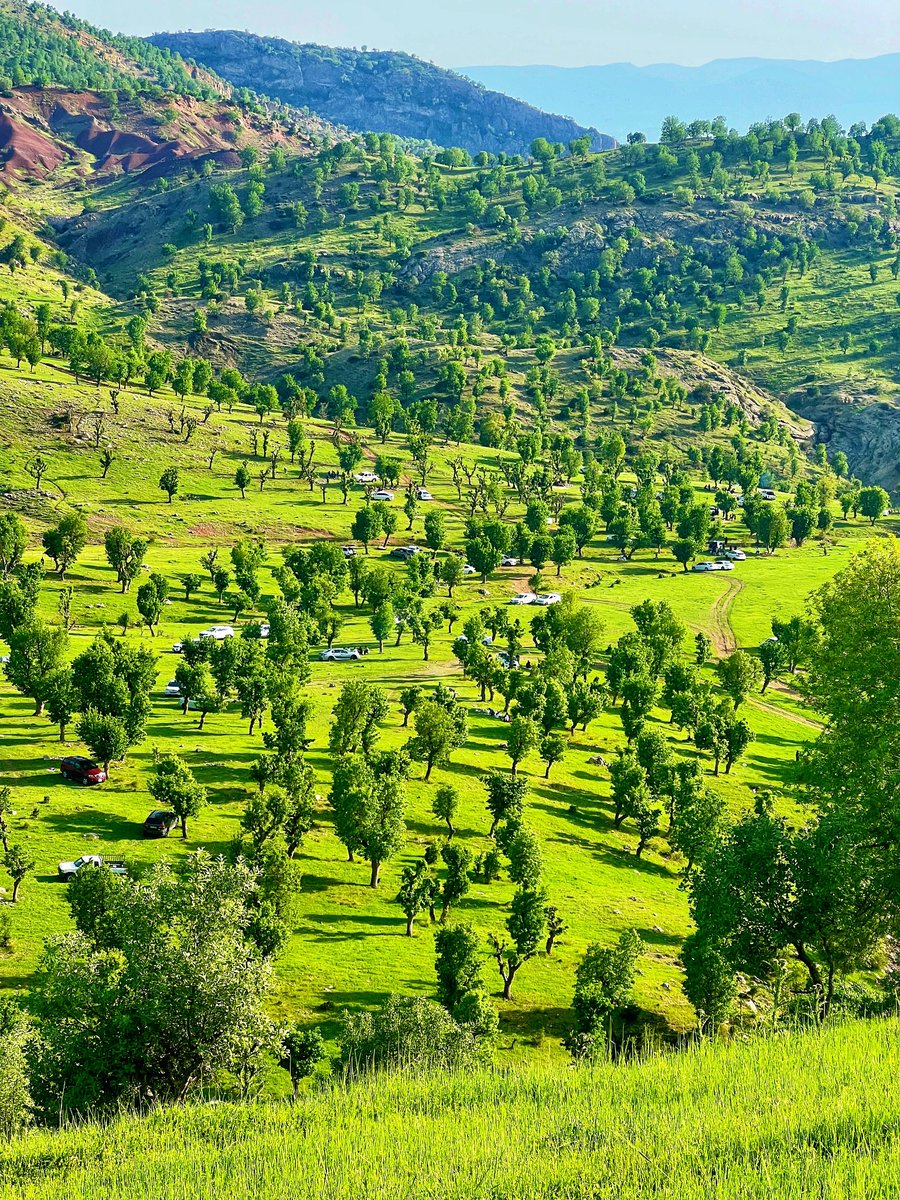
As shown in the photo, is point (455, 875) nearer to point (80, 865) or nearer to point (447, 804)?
point (447, 804)

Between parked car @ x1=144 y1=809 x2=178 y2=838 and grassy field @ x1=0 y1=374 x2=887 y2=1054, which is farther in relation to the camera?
parked car @ x1=144 y1=809 x2=178 y2=838

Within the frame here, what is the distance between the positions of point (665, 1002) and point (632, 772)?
31273mm

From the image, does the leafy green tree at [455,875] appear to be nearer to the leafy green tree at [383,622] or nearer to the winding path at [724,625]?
the leafy green tree at [383,622]

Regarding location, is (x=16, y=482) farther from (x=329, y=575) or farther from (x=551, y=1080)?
(x=551, y=1080)

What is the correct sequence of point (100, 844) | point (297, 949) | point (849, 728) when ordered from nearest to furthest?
point (849, 728) < point (297, 949) < point (100, 844)

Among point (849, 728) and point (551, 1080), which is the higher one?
point (849, 728)

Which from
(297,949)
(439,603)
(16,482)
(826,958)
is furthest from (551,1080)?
(16,482)

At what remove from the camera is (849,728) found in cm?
5016

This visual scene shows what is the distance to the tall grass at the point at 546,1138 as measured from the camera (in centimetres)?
2053

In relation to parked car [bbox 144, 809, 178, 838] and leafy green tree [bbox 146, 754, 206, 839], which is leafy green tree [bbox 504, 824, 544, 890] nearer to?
leafy green tree [bbox 146, 754, 206, 839]

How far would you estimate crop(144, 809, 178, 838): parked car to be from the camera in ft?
252

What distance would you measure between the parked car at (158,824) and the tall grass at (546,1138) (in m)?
50.3

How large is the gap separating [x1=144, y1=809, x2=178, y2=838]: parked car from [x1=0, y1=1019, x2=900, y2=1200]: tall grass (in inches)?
1982

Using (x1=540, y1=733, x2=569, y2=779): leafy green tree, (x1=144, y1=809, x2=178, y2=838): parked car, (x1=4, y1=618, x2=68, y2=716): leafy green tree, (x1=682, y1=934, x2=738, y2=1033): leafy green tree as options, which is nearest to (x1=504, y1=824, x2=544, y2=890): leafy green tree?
(x1=682, y1=934, x2=738, y2=1033): leafy green tree
